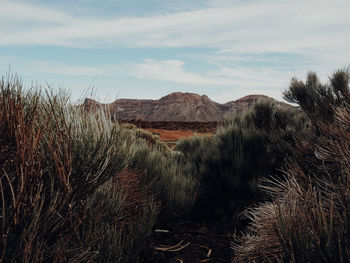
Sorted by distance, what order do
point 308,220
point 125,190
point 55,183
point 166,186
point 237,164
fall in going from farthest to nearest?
point 237,164 → point 166,186 → point 125,190 → point 55,183 → point 308,220

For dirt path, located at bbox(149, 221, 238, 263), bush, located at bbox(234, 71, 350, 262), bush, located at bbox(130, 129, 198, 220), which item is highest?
bush, located at bbox(234, 71, 350, 262)

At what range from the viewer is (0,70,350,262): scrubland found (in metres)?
1.85

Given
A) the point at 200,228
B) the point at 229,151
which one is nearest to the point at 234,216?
the point at 200,228

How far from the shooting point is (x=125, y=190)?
388 centimetres

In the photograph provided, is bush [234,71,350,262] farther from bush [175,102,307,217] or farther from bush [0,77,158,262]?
bush [0,77,158,262]

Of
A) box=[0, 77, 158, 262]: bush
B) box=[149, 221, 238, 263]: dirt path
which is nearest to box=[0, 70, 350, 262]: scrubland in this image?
box=[0, 77, 158, 262]: bush

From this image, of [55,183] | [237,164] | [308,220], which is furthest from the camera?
[237,164]

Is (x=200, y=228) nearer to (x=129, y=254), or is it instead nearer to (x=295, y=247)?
(x=129, y=254)

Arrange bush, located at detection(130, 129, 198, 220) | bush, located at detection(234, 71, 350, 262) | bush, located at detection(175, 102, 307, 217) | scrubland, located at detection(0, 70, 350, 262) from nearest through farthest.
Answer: bush, located at detection(234, 71, 350, 262) → scrubland, located at detection(0, 70, 350, 262) → bush, located at detection(130, 129, 198, 220) → bush, located at detection(175, 102, 307, 217)

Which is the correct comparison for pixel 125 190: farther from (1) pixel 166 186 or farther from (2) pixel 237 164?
(2) pixel 237 164

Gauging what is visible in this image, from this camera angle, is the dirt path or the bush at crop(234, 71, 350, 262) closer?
the bush at crop(234, 71, 350, 262)

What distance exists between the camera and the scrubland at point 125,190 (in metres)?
1.85

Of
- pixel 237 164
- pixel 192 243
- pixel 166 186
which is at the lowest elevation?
pixel 192 243

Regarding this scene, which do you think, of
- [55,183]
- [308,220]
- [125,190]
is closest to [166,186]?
[125,190]
